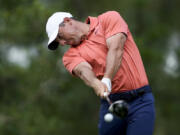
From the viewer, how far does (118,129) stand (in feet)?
18.2

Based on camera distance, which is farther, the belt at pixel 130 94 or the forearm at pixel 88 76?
the belt at pixel 130 94

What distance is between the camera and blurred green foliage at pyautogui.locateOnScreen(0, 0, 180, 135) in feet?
46.5

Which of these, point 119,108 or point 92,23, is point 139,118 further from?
point 92,23

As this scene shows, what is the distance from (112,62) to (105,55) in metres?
0.20

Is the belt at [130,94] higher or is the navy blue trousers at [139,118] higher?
the belt at [130,94]

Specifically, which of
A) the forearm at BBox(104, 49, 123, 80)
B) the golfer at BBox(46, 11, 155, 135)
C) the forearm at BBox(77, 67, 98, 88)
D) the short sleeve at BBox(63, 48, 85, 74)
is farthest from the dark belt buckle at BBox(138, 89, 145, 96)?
the short sleeve at BBox(63, 48, 85, 74)

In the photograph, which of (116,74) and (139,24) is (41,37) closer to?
(139,24)

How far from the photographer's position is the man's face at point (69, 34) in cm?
551

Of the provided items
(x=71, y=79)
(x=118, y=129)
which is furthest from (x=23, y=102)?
(x=118, y=129)

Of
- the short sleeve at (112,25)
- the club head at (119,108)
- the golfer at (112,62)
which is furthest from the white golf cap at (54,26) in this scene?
the club head at (119,108)

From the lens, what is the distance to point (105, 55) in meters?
5.38

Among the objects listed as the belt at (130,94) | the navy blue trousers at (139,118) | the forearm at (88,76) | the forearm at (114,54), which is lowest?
the navy blue trousers at (139,118)

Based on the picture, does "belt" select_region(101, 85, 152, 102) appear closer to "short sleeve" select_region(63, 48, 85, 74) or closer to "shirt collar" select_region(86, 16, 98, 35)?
"short sleeve" select_region(63, 48, 85, 74)

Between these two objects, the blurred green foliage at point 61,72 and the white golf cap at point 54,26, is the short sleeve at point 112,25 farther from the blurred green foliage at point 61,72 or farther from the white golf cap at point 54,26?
the blurred green foliage at point 61,72
